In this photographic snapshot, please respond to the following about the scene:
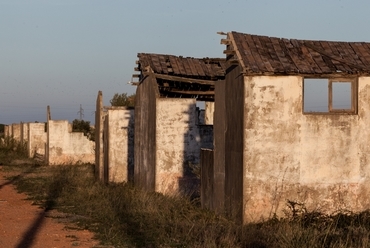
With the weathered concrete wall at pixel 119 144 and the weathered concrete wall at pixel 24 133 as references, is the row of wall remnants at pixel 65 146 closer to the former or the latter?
the weathered concrete wall at pixel 24 133

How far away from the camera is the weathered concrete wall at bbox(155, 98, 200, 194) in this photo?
19297 mm

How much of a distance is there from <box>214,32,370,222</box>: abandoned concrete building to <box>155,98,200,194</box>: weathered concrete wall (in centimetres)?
514

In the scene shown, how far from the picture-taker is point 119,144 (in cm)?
2438

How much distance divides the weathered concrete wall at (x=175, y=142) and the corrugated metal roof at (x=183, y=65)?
2835 millimetres

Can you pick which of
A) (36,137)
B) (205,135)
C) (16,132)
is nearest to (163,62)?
(205,135)

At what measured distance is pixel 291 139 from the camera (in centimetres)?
1372

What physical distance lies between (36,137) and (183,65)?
19550mm

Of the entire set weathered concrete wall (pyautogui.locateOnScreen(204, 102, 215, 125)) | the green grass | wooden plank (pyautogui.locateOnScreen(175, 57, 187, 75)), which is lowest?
the green grass

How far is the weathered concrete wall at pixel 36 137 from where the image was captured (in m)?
40.4

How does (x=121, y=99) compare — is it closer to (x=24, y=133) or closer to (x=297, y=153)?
(x=24, y=133)

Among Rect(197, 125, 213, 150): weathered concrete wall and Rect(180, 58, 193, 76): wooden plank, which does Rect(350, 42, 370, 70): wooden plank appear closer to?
Rect(197, 125, 213, 150): weathered concrete wall

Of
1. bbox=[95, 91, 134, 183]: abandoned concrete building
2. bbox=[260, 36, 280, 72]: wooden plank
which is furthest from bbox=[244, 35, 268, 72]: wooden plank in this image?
bbox=[95, 91, 134, 183]: abandoned concrete building

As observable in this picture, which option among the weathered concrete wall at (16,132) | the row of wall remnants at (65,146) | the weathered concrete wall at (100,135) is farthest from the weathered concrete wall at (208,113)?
the weathered concrete wall at (16,132)

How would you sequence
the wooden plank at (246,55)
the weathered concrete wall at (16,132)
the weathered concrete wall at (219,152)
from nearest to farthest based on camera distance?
the wooden plank at (246,55) → the weathered concrete wall at (219,152) → the weathered concrete wall at (16,132)
